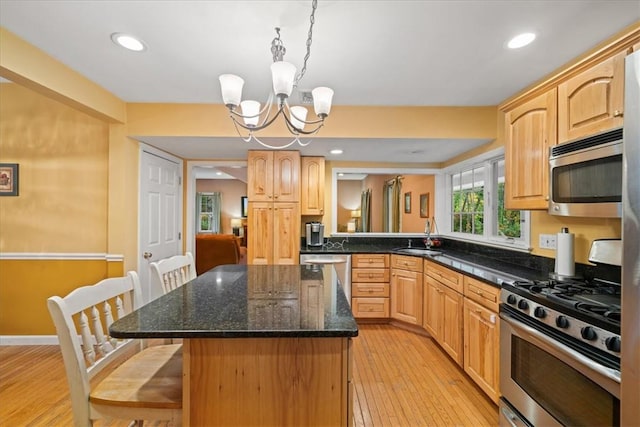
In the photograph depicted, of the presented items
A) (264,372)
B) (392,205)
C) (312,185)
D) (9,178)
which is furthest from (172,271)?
(392,205)

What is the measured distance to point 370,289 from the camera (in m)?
3.44

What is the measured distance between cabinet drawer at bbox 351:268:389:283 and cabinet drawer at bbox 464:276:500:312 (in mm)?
1218

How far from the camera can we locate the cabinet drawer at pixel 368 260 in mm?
3436

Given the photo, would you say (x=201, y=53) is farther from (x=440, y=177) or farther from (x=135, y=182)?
(x=440, y=177)

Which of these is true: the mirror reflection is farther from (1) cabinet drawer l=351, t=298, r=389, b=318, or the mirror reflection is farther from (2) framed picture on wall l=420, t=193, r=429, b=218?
(1) cabinet drawer l=351, t=298, r=389, b=318

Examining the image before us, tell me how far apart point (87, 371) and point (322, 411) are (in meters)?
0.94

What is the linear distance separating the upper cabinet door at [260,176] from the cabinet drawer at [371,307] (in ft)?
5.10

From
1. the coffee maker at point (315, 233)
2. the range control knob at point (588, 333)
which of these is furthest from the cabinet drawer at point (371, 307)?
the range control knob at point (588, 333)

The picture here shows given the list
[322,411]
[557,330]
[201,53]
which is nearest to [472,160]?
[557,330]

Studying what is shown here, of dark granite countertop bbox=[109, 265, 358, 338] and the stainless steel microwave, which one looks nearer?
dark granite countertop bbox=[109, 265, 358, 338]

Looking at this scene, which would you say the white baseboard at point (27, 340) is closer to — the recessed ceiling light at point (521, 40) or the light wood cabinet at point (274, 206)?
the light wood cabinet at point (274, 206)

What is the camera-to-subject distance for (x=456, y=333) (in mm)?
2418

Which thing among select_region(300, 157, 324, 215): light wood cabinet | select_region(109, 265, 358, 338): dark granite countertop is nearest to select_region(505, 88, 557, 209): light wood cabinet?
select_region(109, 265, 358, 338): dark granite countertop

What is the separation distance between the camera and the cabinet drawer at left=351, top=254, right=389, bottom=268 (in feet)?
11.3
